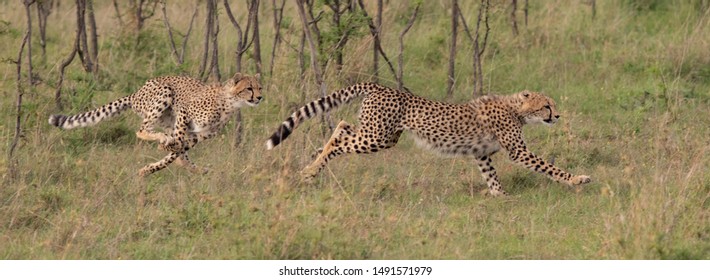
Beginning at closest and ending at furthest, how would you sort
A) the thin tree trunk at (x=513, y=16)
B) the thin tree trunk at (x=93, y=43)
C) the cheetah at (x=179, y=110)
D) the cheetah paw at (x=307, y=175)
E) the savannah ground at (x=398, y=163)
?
the savannah ground at (x=398, y=163) < the cheetah paw at (x=307, y=175) < the cheetah at (x=179, y=110) < the thin tree trunk at (x=93, y=43) < the thin tree trunk at (x=513, y=16)

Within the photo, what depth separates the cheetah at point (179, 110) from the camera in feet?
28.7

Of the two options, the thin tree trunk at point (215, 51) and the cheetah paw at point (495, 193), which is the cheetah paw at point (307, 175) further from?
the thin tree trunk at point (215, 51)

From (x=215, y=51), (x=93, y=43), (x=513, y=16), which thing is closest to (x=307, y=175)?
(x=215, y=51)

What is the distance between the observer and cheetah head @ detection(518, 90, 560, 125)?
845cm

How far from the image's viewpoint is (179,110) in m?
9.01

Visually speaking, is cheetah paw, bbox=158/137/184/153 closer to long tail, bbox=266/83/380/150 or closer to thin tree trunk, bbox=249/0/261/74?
long tail, bbox=266/83/380/150

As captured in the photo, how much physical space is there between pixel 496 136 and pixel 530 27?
3.89 metres

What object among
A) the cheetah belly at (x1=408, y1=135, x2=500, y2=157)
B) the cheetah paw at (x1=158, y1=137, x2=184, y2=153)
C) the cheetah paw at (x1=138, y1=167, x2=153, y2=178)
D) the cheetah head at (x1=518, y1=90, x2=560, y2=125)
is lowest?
the cheetah paw at (x1=138, y1=167, x2=153, y2=178)

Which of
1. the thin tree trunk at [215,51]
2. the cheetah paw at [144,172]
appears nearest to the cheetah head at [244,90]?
the cheetah paw at [144,172]

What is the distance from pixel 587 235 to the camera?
695 cm

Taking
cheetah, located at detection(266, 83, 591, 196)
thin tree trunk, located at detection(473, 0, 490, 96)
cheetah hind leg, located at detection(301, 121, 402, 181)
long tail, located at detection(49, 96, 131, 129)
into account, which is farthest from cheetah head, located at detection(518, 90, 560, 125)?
long tail, located at detection(49, 96, 131, 129)

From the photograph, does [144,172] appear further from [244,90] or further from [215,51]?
[215,51]

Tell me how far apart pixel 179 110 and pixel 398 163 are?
155 cm
